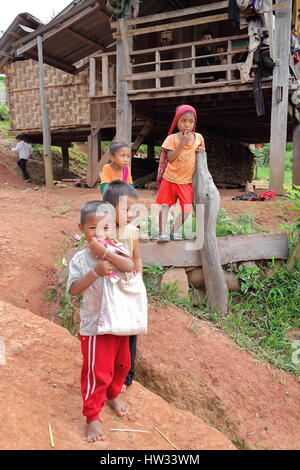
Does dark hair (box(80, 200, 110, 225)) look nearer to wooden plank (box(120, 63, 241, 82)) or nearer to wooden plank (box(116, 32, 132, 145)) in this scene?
wooden plank (box(120, 63, 241, 82))

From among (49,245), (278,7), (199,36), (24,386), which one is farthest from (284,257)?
(199,36)

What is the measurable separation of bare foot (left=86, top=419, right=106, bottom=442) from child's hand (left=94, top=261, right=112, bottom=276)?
799 mm

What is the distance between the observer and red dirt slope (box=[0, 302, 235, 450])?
6.11 ft

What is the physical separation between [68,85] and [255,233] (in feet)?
24.9

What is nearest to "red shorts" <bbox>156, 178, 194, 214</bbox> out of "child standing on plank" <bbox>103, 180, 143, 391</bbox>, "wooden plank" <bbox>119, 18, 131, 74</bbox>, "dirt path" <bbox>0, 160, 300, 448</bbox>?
"dirt path" <bbox>0, 160, 300, 448</bbox>

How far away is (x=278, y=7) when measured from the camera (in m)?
6.28

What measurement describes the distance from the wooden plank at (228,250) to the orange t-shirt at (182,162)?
65cm

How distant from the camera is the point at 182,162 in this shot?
362cm

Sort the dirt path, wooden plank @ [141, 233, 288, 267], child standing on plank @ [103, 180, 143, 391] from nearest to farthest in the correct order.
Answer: child standing on plank @ [103, 180, 143, 391]
the dirt path
wooden plank @ [141, 233, 288, 267]

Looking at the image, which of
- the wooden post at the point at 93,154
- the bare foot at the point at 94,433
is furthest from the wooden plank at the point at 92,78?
the bare foot at the point at 94,433

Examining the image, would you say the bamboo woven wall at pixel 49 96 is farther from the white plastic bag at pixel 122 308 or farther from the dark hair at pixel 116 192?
the white plastic bag at pixel 122 308

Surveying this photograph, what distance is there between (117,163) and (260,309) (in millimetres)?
2142

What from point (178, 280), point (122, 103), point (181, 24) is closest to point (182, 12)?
point (181, 24)

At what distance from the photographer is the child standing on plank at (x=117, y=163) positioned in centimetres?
340
